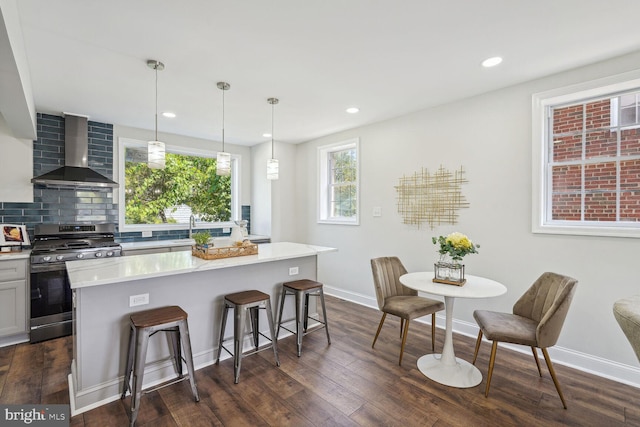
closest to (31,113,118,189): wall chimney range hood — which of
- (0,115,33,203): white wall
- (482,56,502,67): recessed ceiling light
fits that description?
(0,115,33,203): white wall

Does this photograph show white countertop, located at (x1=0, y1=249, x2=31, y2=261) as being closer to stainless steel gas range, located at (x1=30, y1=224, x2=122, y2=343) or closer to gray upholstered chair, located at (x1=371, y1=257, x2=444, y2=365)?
stainless steel gas range, located at (x1=30, y1=224, x2=122, y2=343)

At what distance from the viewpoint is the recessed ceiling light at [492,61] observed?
7.84 ft

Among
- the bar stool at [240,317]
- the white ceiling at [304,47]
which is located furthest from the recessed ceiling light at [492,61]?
the bar stool at [240,317]

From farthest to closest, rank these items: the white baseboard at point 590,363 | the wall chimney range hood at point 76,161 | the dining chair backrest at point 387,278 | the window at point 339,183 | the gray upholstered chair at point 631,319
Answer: the window at point 339,183, the wall chimney range hood at point 76,161, the dining chair backrest at point 387,278, the white baseboard at point 590,363, the gray upholstered chair at point 631,319

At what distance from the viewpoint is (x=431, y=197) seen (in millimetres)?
3516

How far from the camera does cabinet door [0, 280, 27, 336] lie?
9.61ft

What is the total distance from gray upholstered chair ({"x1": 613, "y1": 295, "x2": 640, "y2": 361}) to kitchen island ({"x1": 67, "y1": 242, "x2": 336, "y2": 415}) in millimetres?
2204

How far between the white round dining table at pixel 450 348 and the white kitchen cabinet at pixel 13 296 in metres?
3.69

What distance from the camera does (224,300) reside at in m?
2.65

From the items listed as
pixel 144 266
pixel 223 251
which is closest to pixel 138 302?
pixel 144 266

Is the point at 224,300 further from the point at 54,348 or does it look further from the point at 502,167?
the point at 502,167

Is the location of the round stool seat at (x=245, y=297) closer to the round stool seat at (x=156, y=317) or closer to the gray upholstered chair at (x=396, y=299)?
the round stool seat at (x=156, y=317)

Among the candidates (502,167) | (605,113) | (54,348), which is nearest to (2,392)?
(54,348)

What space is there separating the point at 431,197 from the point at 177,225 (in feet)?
12.1
